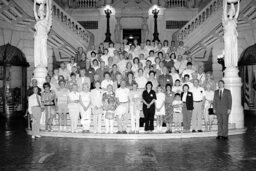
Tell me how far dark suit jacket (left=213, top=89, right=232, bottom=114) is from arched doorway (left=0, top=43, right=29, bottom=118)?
1288cm

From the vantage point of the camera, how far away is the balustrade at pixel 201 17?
70.6ft

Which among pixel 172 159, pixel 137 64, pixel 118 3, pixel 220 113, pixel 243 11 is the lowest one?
pixel 172 159

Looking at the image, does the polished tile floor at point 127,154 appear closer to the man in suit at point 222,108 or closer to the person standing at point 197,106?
the man in suit at point 222,108

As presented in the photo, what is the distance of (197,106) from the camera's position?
12555 mm

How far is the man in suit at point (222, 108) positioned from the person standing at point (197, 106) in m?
0.58

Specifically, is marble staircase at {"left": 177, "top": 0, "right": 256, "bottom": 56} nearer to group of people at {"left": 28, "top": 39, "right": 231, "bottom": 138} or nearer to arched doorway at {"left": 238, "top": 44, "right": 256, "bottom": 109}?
arched doorway at {"left": 238, "top": 44, "right": 256, "bottom": 109}

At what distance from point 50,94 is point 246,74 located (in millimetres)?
14633

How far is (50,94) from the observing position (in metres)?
12.6

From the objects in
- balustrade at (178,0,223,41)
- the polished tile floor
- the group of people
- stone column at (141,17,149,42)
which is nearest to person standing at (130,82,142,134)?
the group of people

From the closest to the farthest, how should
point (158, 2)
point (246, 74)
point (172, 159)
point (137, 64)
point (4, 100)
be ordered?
point (172, 159), point (137, 64), point (4, 100), point (246, 74), point (158, 2)

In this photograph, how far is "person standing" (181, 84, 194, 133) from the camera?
482 inches

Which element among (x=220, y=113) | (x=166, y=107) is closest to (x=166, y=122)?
(x=166, y=107)

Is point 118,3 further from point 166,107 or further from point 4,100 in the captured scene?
point 166,107

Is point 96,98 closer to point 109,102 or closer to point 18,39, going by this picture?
point 109,102
